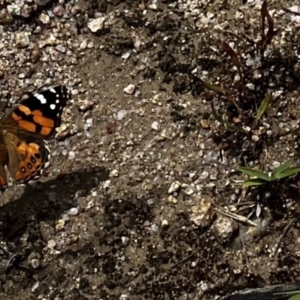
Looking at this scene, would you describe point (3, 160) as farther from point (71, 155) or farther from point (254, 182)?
point (254, 182)

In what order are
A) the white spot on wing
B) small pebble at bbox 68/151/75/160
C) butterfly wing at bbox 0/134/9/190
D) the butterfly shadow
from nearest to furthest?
the white spot on wing → butterfly wing at bbox 0/134/9/190 → the butterfly shadow → small pebble at bbox 68/151/75/160

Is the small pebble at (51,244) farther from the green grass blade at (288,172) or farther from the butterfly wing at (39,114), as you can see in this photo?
the green grass blade at (288,172)

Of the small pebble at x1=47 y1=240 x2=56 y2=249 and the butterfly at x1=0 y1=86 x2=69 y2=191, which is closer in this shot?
the butterfly at x1=0 y1=86 x2=69 y2=191

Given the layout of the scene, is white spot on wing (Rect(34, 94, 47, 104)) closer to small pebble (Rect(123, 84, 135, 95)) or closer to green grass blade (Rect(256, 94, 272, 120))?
small pebble (Rect(123, 84, 135, 95))

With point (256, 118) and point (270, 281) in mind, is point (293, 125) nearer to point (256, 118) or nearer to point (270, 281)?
point (256, 118)

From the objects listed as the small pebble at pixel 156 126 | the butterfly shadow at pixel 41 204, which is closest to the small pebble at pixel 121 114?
the small pebble at pixel 156 126

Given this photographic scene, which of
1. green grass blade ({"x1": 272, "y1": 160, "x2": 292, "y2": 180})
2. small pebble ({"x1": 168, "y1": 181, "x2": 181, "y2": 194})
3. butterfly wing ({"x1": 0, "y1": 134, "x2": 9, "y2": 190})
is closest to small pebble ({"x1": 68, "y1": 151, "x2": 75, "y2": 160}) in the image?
butterfly wing ({"x1": 0, "y1": 134, "x2": 9, "y2": 190})
